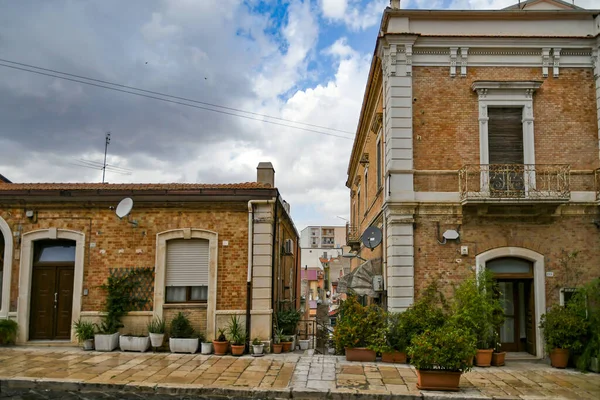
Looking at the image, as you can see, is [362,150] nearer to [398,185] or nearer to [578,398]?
[398,185]

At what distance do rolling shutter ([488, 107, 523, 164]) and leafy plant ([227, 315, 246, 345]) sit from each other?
7516 millimetres

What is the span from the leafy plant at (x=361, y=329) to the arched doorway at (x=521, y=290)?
283 centimetres

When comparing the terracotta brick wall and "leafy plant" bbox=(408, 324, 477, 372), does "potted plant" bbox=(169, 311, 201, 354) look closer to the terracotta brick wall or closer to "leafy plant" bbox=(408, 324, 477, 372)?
"leafy plant" bbox=(408, 324, 477, 372)

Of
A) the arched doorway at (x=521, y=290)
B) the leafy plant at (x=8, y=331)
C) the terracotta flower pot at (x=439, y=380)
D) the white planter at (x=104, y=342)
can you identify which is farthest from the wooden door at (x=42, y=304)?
the arched doorway at (x=521, y=290)

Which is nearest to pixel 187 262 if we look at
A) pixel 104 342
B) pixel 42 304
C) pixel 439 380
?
pixel 104 342

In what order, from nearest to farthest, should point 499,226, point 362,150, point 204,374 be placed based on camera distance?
point 204,374
point 499,226
point 362,150

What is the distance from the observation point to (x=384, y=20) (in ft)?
44.4

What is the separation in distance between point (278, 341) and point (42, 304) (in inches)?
245

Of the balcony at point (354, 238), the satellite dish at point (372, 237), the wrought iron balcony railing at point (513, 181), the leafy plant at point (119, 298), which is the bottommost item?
the leafy plant at point (119, 298)

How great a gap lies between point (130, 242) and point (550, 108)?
1121cm

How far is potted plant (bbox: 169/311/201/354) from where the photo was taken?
12641 mm

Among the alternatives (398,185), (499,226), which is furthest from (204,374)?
(499,226)

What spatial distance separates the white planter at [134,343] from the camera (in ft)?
41.5

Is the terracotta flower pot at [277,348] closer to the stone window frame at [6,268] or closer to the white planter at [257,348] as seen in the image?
the white planter at [257,348]
